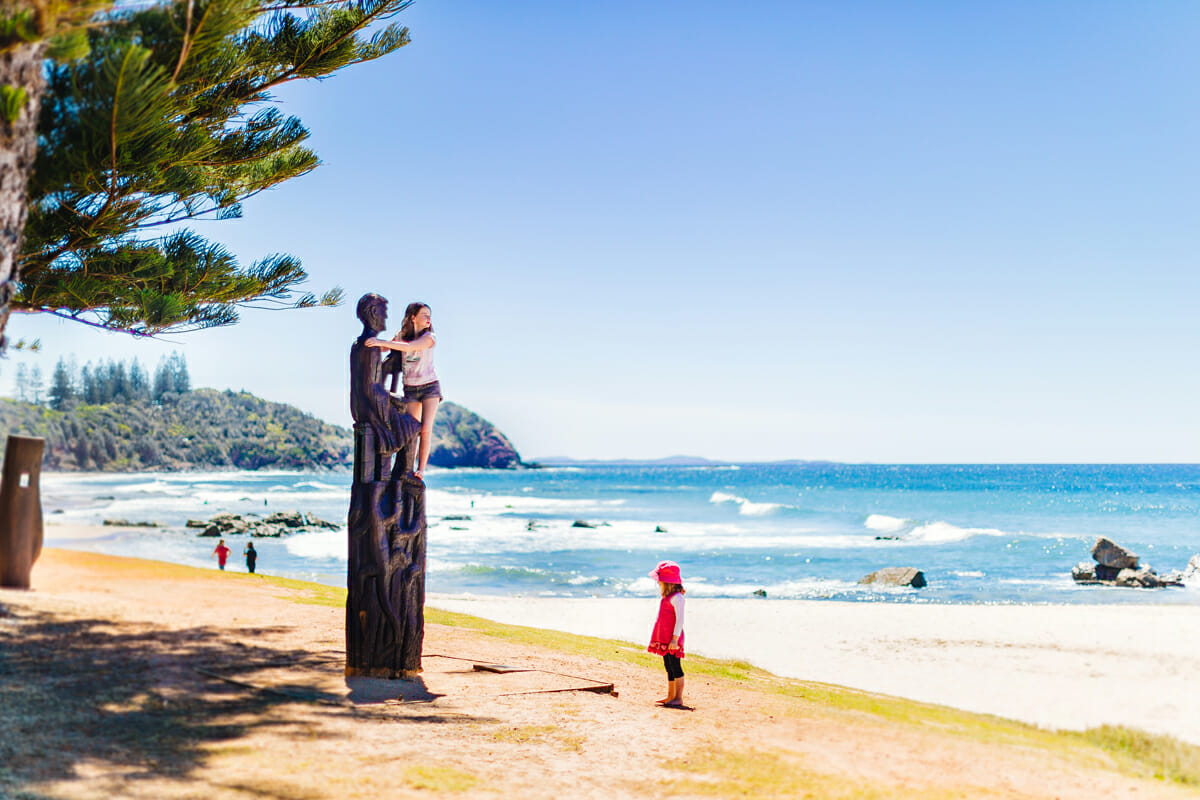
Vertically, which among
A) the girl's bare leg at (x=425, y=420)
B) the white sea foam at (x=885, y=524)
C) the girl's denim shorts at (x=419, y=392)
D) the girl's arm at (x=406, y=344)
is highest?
the girl's arm at (x=406, y=344)

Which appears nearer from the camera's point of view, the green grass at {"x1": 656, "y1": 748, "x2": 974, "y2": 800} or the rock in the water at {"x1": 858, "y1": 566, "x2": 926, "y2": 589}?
the green grass at {"x1": 656, "y1": 748, "x2": 974, "y2": 800}

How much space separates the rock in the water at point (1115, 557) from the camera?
26.1 m

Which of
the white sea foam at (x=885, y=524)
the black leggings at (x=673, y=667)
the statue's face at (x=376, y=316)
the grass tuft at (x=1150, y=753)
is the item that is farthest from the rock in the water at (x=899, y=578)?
the statue's face at (x=376, y=316)

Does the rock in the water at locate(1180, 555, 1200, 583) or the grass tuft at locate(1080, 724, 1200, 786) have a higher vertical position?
the grass tuft at locate(1080, 724, 1200, 786)

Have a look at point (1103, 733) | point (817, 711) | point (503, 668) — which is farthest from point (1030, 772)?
point (503, 668)

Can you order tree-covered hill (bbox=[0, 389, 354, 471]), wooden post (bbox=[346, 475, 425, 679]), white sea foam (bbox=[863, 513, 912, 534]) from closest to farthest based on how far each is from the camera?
wooden post (bbox=[346, 475, 425, 679]), white sea foam (bbox=[863, 513, 912, 534]), tree-covered hill (bbox=[0, 389, 354, 471])

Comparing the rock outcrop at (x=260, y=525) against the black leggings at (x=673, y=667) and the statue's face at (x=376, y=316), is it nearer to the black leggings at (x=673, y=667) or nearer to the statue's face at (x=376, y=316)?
the statue's face at (x=376, y=316)

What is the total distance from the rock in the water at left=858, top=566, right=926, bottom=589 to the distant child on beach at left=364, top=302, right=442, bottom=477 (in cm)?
2104

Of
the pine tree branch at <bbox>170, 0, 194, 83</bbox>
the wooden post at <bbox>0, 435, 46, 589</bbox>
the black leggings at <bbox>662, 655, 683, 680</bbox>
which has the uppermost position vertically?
the pine tree branch at <bbox>170, 0, 194, 83</bbox>

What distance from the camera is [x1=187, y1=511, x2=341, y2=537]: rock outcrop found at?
34438 mm

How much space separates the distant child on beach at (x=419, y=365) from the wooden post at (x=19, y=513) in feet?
14.7

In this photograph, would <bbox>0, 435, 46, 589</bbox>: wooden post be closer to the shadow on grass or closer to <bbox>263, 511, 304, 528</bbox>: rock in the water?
the shadow on grass

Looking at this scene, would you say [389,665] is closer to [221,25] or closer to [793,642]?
[221,25]

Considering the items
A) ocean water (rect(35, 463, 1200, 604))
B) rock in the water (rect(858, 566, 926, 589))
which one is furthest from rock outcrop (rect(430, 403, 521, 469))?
rock in the water (rect(858, 566, 926, 589))
